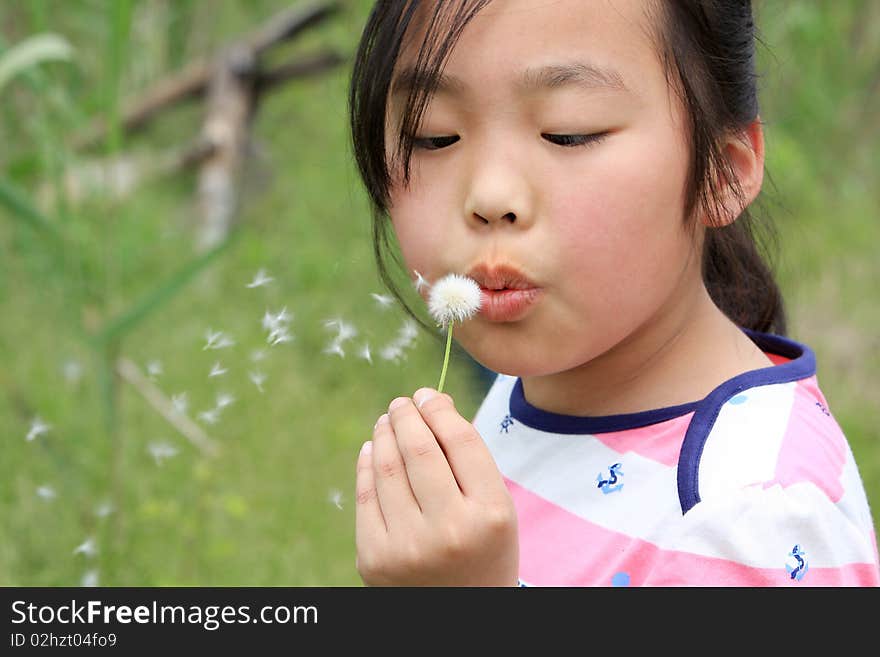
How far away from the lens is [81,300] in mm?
2188

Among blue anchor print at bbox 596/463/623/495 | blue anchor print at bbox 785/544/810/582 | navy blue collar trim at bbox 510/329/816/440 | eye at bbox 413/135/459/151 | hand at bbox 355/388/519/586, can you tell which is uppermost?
eye at bbox 413/135/459/151

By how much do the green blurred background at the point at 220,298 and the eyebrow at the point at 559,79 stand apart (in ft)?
1.44

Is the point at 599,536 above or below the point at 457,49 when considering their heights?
below

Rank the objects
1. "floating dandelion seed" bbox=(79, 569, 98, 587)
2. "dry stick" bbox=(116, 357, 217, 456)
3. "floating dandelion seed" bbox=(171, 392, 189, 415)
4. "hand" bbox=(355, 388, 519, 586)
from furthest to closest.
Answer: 1. "dry stick" bbox=(116, 357, 217, 456)
2. "floating dandelion seed" bbox=(79, 569, 98, 587)
3. "floating dandelion seed" bbox=(171, 392, 189, 415)
4. "hand" bbox=(355, 388, 519, 586)

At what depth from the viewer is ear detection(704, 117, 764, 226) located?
3.60ft

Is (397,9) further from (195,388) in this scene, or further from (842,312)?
(842,312)

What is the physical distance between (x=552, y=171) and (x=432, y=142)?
127 millimetres

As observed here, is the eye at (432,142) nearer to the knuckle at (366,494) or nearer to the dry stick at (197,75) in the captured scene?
the knuckle at (366,494)

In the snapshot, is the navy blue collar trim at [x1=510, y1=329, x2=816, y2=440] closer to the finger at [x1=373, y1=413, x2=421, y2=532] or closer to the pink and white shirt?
the pink and white shirt

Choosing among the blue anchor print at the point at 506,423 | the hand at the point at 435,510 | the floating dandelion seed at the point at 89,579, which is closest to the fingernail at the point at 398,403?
the hand at the point at 435,510

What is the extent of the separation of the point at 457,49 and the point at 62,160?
1.40 metres

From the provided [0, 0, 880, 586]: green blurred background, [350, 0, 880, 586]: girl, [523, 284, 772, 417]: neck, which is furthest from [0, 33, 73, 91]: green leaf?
[523, 284, 772, 417]: neck
